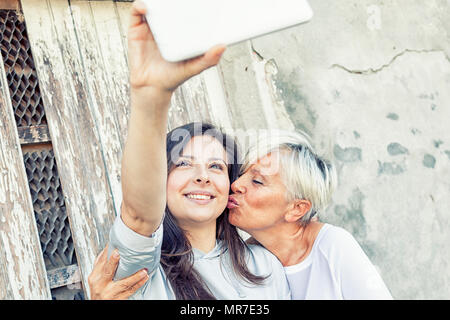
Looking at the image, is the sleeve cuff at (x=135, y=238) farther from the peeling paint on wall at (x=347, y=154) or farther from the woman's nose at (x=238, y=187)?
the peeling paint on wall at (x=347, y=154)

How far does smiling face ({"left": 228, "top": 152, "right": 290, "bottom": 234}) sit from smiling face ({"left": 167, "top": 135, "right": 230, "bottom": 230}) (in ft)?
0.25

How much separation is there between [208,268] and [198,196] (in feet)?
0.58

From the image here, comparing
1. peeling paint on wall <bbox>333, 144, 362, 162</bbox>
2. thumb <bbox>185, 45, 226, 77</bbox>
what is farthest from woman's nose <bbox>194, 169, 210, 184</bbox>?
peeling paint on wall <bbox>333, 144, 362, 162</bbox>

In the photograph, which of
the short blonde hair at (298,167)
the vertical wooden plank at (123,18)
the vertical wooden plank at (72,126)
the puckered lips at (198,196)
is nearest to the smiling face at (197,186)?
the puckered lips at (198,196)

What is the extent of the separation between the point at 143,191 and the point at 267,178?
1.56 ft

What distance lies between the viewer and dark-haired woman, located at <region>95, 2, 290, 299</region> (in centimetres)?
116

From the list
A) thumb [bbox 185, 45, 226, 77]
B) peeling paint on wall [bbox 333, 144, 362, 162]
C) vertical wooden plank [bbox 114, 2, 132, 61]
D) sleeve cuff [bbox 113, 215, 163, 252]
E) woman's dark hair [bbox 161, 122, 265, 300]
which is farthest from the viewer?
peeling paint on wall [bbox 333, 144, 362, 162]

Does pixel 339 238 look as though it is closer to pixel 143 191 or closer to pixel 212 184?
pixel 212 184

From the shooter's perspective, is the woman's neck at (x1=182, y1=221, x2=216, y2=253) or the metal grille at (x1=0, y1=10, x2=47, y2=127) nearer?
the woman's neck at (x1=182, y1=221, x2=216, y2=253)

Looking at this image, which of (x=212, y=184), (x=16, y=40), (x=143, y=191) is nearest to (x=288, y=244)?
(x=212, y=184)

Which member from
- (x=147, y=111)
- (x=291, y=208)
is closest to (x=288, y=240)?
(x=291, y=208)

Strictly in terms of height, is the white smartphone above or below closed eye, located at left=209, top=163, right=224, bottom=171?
above

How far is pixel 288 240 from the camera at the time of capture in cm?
164

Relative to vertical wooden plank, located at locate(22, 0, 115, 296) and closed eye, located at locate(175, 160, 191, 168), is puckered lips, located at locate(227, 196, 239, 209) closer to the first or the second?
closed eye, located at locate(175, 160, 191, 168)
